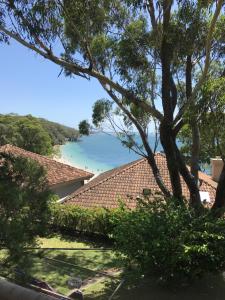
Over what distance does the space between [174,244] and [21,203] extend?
4.53 meters

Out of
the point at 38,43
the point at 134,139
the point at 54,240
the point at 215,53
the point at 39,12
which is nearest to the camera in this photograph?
the point at 39,12

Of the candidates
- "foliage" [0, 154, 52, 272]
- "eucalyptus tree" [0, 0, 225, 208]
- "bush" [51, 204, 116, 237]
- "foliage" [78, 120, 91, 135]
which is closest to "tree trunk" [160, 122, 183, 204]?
"eucalyptus tree" [0, 0, 225, 208]

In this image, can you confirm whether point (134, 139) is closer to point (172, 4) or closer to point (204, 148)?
point (204, 148)

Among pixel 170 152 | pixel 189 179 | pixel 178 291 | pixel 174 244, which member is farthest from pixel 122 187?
pixel 174 244

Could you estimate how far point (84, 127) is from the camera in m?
15.8

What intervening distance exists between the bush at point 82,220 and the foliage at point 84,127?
444 centimetres

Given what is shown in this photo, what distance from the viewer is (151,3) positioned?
10.6 metres

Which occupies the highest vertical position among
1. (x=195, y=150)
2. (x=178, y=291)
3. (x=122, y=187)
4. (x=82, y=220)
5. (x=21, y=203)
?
(x=122, y=187)

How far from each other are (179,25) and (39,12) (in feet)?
11.3

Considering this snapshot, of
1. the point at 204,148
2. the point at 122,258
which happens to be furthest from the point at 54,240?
the point at 122,258

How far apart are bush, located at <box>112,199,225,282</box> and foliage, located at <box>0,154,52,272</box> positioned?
150 inches

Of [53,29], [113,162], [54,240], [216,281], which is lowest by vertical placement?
[216,281]

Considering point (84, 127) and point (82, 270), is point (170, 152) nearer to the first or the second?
point (82, 270)

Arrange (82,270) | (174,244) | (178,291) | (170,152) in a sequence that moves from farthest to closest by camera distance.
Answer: (82,270)
(170,152)
(178,291)
(174,244)
